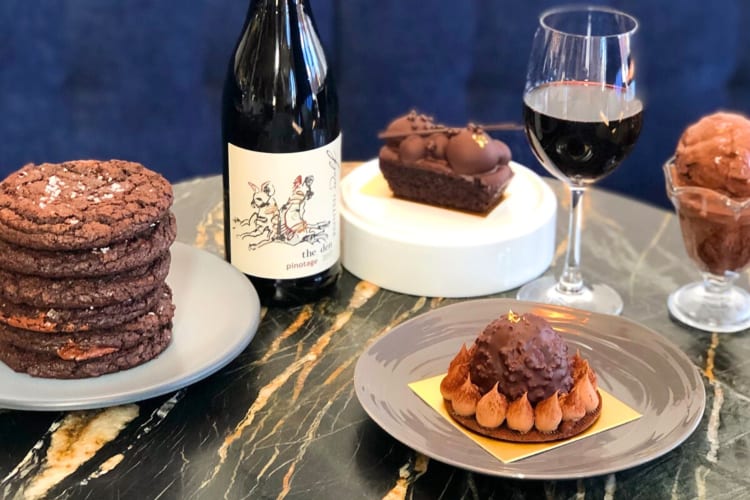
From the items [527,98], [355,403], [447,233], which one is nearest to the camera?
[355,403]

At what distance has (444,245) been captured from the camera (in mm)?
1256

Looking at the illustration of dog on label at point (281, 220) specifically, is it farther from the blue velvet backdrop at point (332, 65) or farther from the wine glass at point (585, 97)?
the blue velvet backdrop at point (332, 65)

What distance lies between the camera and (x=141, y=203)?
1.01 m

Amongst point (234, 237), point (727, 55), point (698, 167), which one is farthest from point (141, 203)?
point (727, 55)

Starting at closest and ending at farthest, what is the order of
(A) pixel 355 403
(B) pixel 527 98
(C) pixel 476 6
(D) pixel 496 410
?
1. (D) pixel 496 410
2. (A) pixel 355 403
3. (B) pixel 527 98
4. (C) pixel 476 6

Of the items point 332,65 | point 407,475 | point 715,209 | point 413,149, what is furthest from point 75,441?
point 332,65

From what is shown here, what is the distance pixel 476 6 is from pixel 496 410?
1.30 meters

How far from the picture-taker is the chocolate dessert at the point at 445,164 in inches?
51.1

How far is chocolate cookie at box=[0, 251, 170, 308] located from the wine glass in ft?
1.52

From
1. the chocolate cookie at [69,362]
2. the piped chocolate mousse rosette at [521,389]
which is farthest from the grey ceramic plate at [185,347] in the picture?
the piped chocolate mousse rosette at [521,389]

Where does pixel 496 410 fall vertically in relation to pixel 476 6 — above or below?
below

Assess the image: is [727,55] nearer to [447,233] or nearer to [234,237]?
[447,233]

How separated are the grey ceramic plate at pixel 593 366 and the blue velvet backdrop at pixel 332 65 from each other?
40.2 inches

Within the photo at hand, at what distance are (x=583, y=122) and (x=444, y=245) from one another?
0.74 feet
